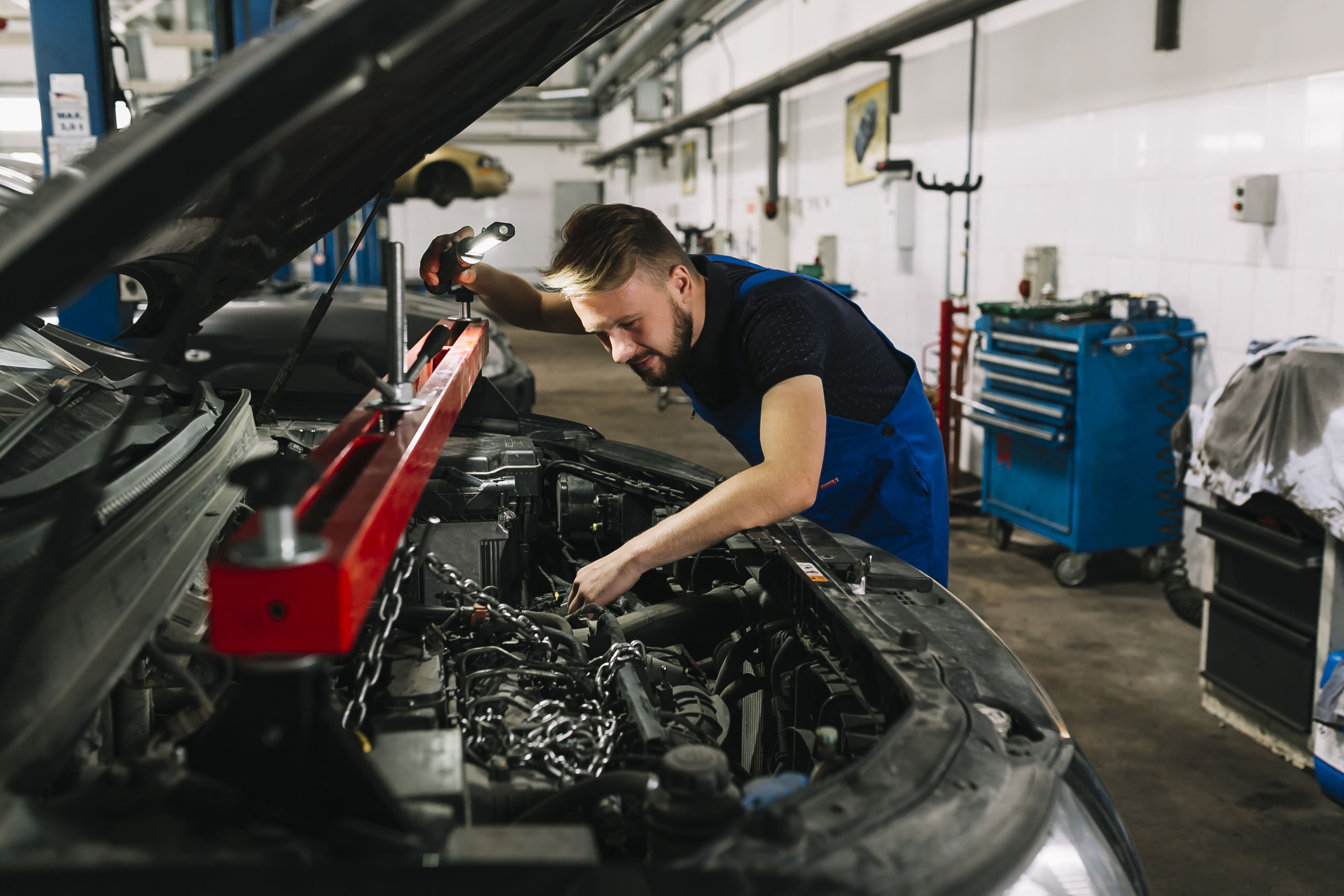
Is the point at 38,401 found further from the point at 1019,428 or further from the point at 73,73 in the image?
the point at 1019,428

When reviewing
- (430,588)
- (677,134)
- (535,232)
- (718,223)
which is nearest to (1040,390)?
(430,588)

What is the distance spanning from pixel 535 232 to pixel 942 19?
13820 millimetres

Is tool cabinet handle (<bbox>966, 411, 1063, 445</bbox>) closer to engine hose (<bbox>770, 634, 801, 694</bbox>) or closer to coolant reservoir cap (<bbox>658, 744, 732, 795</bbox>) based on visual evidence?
engine hose (<bbox>770, 634, 801, 694</bbox>)

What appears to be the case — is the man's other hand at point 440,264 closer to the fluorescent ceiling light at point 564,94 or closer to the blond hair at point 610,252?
the blond hair at point 610,252

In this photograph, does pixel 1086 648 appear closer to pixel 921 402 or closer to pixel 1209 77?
pixel 921 402

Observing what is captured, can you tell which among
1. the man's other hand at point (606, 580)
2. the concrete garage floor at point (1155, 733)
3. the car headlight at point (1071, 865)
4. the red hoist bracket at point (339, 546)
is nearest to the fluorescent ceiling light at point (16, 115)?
the concrete garage floor at point (1155, 733)

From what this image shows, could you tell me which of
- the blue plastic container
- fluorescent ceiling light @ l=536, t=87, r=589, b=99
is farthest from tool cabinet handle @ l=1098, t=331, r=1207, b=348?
fluorescent ceiling light @ l=536, t=87, r=589, b=99

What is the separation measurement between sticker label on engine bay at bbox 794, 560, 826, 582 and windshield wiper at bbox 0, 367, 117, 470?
3.57 feet

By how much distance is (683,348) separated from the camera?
2045 millimetres

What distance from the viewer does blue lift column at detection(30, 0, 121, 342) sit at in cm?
362

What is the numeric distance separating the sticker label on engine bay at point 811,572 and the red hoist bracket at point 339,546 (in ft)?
1.88

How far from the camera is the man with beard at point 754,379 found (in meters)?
1.72

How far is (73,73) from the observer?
3.65 m

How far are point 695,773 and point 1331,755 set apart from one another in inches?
85.6
